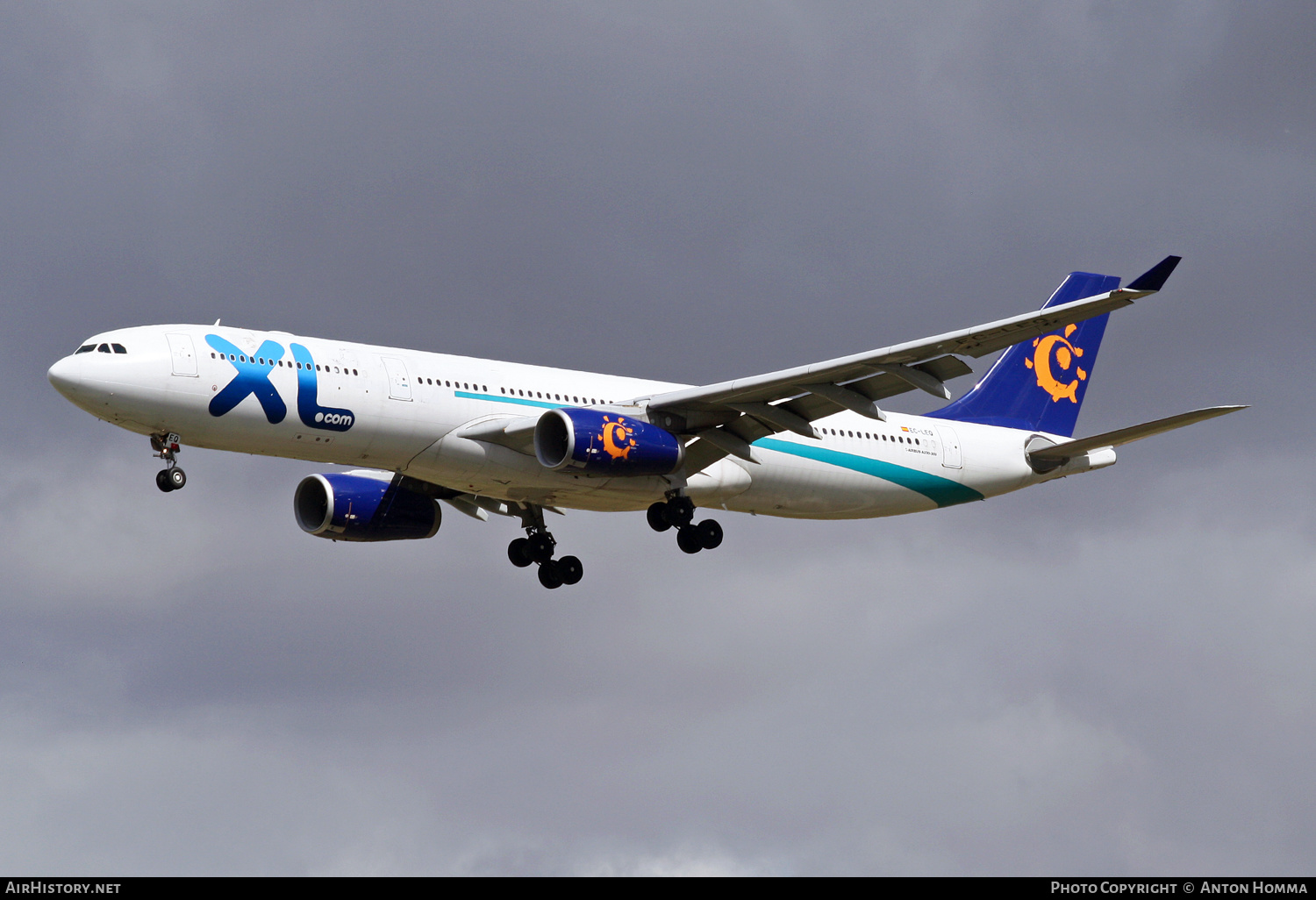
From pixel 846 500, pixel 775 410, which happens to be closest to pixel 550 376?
pixel 775 410

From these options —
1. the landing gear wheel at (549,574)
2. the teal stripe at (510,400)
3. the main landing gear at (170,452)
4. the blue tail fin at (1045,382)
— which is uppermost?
the blue tail fin at (1045,382)

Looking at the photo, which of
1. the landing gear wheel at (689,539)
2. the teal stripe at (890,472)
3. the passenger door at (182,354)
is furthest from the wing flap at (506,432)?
the teal stripe at (890,472)

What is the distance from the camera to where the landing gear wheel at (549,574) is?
163ft

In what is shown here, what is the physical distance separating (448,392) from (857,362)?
9841mm

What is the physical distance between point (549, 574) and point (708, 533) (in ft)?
19.1

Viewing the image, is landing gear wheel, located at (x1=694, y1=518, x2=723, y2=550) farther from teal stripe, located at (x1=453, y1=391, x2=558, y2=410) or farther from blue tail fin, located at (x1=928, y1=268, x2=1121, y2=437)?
blue tail fin, located at (x1=928, y1=268, x2=1121, y2=437)

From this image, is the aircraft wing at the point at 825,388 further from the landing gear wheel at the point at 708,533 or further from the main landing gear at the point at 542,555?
the main landing gear at the point at 542,555

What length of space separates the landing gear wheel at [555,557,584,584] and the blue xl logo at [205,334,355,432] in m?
10.8

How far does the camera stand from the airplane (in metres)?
39.5

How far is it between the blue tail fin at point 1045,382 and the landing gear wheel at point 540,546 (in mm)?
12332

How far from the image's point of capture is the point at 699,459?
148 feet

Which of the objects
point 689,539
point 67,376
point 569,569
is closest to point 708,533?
point 689,539

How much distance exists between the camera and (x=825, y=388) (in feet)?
139
